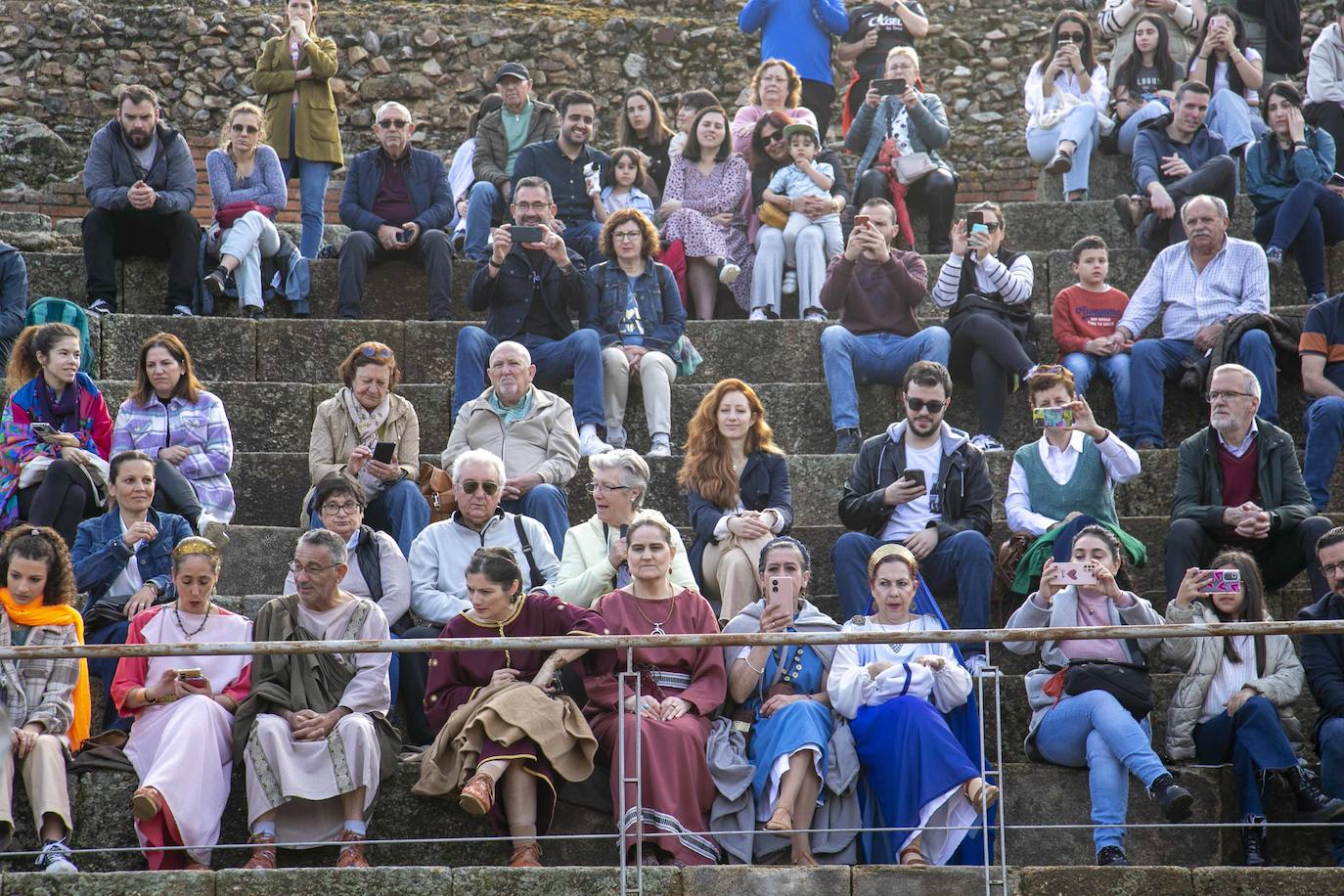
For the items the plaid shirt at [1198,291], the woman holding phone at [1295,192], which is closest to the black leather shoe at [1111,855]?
the plaid shirt at [1198,291]

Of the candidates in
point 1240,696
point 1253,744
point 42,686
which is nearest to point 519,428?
point 42,686

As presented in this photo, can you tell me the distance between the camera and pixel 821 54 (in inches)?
478

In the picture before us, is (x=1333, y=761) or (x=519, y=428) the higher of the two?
(x=519, y=428)

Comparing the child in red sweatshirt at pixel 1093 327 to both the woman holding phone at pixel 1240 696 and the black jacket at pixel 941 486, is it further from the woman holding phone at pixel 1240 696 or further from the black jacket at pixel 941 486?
the woman holding phone at pixel 1240 696

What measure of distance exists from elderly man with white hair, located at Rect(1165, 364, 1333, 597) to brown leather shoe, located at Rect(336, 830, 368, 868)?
10.4ft

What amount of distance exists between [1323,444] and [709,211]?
3.51m

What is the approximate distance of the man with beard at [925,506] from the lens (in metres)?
7.34

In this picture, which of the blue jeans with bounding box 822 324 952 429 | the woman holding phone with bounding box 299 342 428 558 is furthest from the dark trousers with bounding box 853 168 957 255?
the woman holding phone with bounding box 299 342 428 558

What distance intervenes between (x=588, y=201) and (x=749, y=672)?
14.7 ft

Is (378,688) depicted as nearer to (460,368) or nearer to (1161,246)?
(460,368)

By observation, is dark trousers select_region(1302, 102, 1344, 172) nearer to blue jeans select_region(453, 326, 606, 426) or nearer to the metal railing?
blue jeans select_region(453, 326, 606, 426)

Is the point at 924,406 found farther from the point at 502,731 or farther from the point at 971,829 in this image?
the point at 502,731

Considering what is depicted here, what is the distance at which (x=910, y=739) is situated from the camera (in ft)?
20.4

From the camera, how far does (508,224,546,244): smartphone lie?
920 cm
